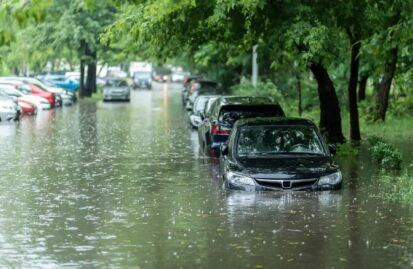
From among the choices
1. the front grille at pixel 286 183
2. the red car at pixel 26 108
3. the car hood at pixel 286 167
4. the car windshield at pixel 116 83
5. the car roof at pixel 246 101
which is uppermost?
the car roof at pixel 246 101

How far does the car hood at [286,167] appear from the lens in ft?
50.6

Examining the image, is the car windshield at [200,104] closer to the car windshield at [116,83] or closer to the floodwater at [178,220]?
the floodwater at [178,220]

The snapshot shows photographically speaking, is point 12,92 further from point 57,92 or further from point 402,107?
point 402,107

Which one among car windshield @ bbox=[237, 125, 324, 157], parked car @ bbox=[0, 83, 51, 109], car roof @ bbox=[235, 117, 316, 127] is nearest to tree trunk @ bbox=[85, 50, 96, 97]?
parked car @ bbox=[0, 83, 51, 109]

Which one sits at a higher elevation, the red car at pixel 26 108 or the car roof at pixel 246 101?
the car roof at pixel 246 101

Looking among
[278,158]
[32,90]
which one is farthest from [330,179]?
[32,90]

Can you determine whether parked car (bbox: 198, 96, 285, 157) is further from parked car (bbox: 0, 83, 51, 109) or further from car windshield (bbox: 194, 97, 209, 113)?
parked car (bbox: 0, 83, 51, 109)

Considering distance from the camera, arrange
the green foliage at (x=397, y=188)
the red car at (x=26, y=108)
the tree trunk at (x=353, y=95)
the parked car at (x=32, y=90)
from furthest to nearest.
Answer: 1. the parked car at (x=32, y=90)
2. the red car at (x=26, y=108)
3. the tree trunk at (x=353, y=95)
4. the green foliage at (x=397, y=188)

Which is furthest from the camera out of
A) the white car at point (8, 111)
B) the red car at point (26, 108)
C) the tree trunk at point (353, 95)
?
the red car at point (26, 108)

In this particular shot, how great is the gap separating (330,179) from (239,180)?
1.47 m

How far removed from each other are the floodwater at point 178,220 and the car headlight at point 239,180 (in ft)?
0.73

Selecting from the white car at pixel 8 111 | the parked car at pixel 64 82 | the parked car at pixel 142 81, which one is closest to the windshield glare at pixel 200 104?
the white car at pixel 8 111

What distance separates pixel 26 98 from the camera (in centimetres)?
5066

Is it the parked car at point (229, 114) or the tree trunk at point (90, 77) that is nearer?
the parked car at point (229, 114)
